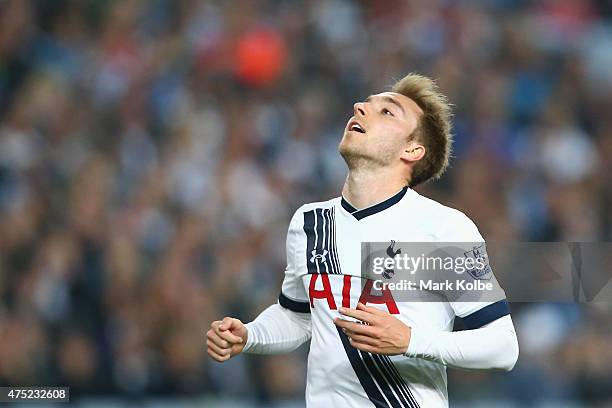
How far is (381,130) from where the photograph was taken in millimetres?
3559

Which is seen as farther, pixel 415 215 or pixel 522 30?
pixel 522 30

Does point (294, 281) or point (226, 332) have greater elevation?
point (294, 281)

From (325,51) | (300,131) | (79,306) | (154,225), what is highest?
(325,51)

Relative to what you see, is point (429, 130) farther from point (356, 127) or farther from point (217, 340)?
point (217, 340)

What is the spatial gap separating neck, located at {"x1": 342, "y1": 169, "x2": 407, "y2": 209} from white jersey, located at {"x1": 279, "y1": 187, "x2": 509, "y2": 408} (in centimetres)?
3

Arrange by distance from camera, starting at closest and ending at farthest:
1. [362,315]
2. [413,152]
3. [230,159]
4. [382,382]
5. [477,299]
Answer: [362,315]
[477,299]
[382,382]
[413,152]
[230,159]

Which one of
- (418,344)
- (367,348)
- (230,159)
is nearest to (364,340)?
(367,348)

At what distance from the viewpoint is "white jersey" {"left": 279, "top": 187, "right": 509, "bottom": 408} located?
3289mm

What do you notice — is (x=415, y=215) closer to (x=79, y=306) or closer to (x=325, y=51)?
(x=79, y=306)

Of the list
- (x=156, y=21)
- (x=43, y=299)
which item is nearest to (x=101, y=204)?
(x=43, y=299)

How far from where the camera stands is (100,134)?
742cm

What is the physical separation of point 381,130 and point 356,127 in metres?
0.09

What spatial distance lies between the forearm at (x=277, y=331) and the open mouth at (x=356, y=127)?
0.64m

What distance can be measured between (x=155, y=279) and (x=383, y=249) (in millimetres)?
3315
